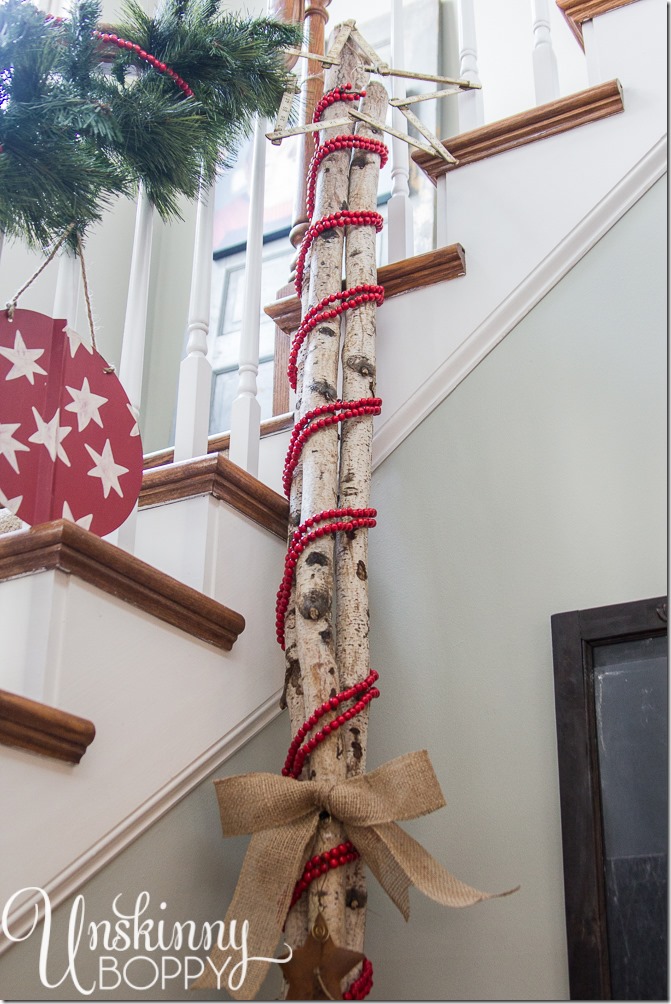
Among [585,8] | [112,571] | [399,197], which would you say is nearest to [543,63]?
[585,8]

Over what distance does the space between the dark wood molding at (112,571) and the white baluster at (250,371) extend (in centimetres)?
24

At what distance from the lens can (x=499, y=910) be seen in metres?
1.01

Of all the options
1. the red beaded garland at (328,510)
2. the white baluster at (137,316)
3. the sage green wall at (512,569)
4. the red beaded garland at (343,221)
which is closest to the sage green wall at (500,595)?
the sage green wall at (512,569)

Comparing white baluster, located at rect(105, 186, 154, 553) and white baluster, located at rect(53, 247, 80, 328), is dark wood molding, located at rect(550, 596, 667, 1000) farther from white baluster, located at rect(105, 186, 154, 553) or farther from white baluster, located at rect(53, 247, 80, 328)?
white baluster, located at rect(53, 247, 80, 328)

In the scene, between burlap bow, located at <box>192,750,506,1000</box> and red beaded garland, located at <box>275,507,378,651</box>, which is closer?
burlap bow, located at <box>192,750,506,1000</box>

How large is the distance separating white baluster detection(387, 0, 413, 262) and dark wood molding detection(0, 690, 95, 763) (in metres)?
0.80

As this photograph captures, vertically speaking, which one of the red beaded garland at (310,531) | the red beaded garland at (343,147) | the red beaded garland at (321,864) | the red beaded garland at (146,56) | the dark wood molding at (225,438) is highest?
the red beaded garland at (146,56)

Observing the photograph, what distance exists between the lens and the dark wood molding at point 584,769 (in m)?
0.94

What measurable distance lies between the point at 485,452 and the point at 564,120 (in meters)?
0.46

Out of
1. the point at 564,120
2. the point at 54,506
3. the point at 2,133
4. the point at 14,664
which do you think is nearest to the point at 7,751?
the point at 14,664

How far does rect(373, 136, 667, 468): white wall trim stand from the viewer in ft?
4.13

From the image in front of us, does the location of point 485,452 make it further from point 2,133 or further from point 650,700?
point 2,133

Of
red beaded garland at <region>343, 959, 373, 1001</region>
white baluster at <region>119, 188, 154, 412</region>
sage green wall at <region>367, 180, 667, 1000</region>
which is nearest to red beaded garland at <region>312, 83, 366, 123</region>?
white baluster at <region>119, 188, 154, 412</region>

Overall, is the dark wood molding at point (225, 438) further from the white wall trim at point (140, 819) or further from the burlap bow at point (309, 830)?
the burlap bow at point (309, 830)
